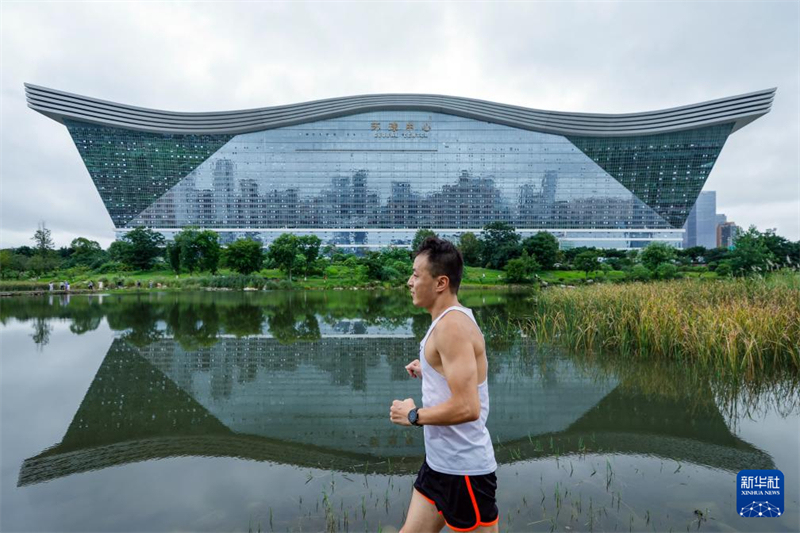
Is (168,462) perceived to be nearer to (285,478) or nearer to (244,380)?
(285,478)

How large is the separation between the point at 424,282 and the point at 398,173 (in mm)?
63456

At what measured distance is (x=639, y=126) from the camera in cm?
5981

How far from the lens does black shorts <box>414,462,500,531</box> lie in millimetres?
1595

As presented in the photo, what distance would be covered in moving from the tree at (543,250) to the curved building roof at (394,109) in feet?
90.4

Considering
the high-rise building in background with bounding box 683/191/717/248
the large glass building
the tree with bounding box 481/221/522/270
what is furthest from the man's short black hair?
the high-rise building in background with bounding box 683/191/717/248

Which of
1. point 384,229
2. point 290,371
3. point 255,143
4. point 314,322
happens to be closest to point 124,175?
point 255,143

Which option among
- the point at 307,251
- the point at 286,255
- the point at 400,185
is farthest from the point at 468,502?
the point at 400,185

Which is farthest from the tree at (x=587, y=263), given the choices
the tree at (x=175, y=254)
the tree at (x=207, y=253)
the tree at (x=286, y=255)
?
the tree at (x=175, y=254)

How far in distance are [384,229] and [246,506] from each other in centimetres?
6162

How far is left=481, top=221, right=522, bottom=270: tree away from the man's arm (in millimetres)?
41542

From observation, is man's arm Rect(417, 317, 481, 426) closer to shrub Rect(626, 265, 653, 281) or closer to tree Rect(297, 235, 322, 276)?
tree Rect(297, 235, 322, 276)

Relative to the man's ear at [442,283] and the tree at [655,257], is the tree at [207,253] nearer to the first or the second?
the tree at [655,257]

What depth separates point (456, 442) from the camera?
1.63 m

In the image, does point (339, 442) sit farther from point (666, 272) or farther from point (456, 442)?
point (666, 272)
